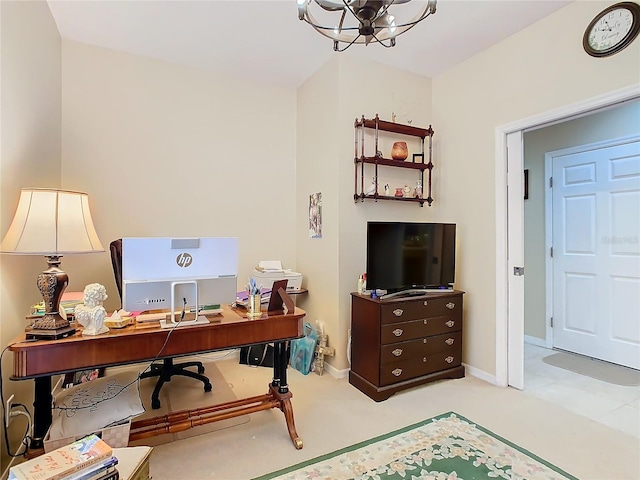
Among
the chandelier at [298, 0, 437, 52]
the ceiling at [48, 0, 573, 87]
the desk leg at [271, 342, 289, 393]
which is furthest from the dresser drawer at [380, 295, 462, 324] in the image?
the ceiling at [48, 0, 573, 87]

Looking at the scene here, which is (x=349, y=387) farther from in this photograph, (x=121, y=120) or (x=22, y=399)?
(x=121, y=120)

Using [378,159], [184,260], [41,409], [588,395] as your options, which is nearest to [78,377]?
[41,409]

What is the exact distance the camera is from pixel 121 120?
3.13 meters

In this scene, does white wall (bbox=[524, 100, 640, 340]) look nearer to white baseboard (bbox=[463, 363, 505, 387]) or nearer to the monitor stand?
white baseboard (bbox=[463, 363, 505, 387])

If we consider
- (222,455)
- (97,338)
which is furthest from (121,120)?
Answer: (222,455)

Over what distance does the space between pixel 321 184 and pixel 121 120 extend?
1.92 meters

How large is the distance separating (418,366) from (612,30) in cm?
272

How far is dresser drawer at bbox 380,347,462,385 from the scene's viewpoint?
2.70 m

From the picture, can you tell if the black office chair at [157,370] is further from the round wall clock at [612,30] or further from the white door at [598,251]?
the white door at [598,251]

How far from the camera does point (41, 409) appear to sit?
5.35 ft

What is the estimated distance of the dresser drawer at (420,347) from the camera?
8.88 ft

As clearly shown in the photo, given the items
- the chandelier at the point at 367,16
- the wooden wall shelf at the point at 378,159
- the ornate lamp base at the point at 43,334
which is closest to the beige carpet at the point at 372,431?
the ornate lamp base at the point at 43,334

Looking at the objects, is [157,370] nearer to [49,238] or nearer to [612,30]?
[49,238]

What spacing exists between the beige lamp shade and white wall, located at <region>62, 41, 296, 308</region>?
1412 mm
